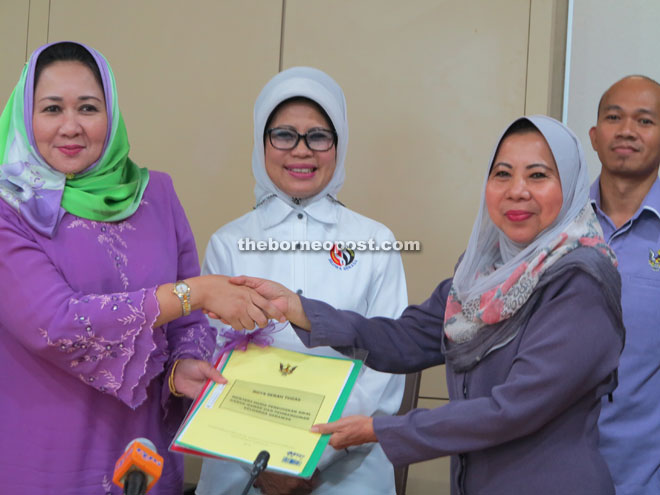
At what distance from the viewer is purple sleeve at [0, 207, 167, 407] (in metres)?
1.55

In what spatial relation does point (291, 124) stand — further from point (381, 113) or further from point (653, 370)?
point (653, 370)

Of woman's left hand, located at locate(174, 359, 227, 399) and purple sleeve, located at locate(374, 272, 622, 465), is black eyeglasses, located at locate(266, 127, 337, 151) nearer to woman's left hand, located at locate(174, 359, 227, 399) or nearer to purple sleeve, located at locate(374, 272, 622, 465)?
woman's left hand, located at locate(174, 359, 227, 399)

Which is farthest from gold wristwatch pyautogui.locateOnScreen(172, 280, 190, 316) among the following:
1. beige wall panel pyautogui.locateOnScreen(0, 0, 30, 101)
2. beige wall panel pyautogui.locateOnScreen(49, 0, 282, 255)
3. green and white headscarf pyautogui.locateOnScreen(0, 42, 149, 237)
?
beige wall panel pyautogui.locateOnScreen(0, 0, 30, 101)

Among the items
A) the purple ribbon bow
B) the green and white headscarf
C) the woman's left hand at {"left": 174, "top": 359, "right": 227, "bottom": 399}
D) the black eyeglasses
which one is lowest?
the woman's left hand at {"left": 174, "top": 359, "right": 227, "bottom": 399}

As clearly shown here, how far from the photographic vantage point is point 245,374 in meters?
1.62

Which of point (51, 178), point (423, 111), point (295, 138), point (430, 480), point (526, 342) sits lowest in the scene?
point (430, 480)

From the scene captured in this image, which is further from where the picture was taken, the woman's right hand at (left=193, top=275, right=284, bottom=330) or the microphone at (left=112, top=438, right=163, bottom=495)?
the woman's right hand at (left=193, top=275, right=284, bottom=330)

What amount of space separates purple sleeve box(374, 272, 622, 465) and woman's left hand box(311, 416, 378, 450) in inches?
4.2

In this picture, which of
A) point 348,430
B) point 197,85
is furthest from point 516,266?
point 197,85

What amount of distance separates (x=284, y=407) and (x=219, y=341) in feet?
1.48

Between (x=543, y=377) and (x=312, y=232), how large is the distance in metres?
0.88

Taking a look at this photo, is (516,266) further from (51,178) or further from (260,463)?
(51,178)

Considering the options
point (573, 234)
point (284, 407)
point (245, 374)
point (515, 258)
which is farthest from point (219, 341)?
point (573, 234)

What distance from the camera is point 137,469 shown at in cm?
117
